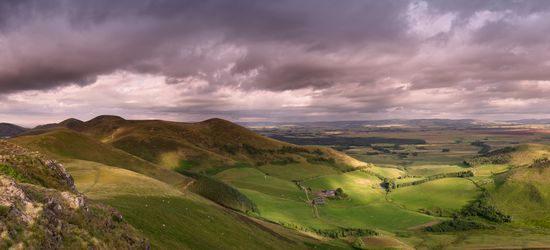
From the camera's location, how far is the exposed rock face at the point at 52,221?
2553cm

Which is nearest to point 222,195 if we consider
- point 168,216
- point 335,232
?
point 335,232

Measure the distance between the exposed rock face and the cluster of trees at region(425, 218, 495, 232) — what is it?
152 m

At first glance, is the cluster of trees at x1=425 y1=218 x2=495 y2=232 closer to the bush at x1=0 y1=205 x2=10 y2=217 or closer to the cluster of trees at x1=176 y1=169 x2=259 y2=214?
the cluster of trees at x1=176 y1=169 x2=259 y2=214

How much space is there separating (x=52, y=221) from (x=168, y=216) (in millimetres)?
30317

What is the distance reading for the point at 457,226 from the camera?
551ft

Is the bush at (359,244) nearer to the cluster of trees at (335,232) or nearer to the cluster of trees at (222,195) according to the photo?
the cluster of trees at (335,232)

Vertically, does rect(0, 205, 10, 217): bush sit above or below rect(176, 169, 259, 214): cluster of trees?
above

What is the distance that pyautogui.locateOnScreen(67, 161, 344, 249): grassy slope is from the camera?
51.2m

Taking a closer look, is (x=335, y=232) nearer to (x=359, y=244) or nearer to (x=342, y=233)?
(x=342, y=233)

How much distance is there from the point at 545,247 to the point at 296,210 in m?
90.5

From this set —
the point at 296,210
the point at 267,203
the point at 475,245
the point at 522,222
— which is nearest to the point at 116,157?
the point at 267,203

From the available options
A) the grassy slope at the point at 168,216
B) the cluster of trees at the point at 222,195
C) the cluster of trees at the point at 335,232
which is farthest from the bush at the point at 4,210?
the cluster of trees at the point at 222,195

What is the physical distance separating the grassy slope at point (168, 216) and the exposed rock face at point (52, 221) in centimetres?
884

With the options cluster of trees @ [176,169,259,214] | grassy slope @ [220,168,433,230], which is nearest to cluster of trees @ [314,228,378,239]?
grassy slope @ [220,168,433,230]
